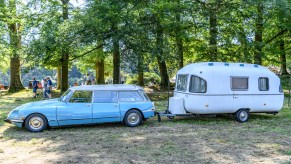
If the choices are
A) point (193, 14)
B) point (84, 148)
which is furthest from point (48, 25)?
point (84, 148)

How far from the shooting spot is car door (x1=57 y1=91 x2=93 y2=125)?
1121 centimetres

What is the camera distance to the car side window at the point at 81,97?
455 inches

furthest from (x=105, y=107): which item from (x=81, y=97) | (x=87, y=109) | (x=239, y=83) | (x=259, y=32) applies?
(x=259, y=32)

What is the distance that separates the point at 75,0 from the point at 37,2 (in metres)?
3.15

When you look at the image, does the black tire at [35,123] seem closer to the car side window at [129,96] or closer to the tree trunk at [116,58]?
the car side window at [129,96]

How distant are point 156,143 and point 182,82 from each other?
5.05m

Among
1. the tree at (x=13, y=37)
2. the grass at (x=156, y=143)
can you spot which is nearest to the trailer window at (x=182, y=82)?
the grass at (x=156, y=143)

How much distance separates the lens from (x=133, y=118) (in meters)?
12.2

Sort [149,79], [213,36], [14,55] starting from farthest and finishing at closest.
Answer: [149,79], [14,55], [213,36]

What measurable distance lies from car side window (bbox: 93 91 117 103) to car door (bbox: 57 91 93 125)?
22 cm

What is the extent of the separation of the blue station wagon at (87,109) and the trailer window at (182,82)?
2.04 metres

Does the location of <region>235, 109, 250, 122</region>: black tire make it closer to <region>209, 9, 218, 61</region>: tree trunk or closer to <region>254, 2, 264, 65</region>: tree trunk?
<region>209, 9, 218, 61</region>: tree trunk

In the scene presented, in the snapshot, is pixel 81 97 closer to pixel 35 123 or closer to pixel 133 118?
pixel 35 123

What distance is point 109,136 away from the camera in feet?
34.1
